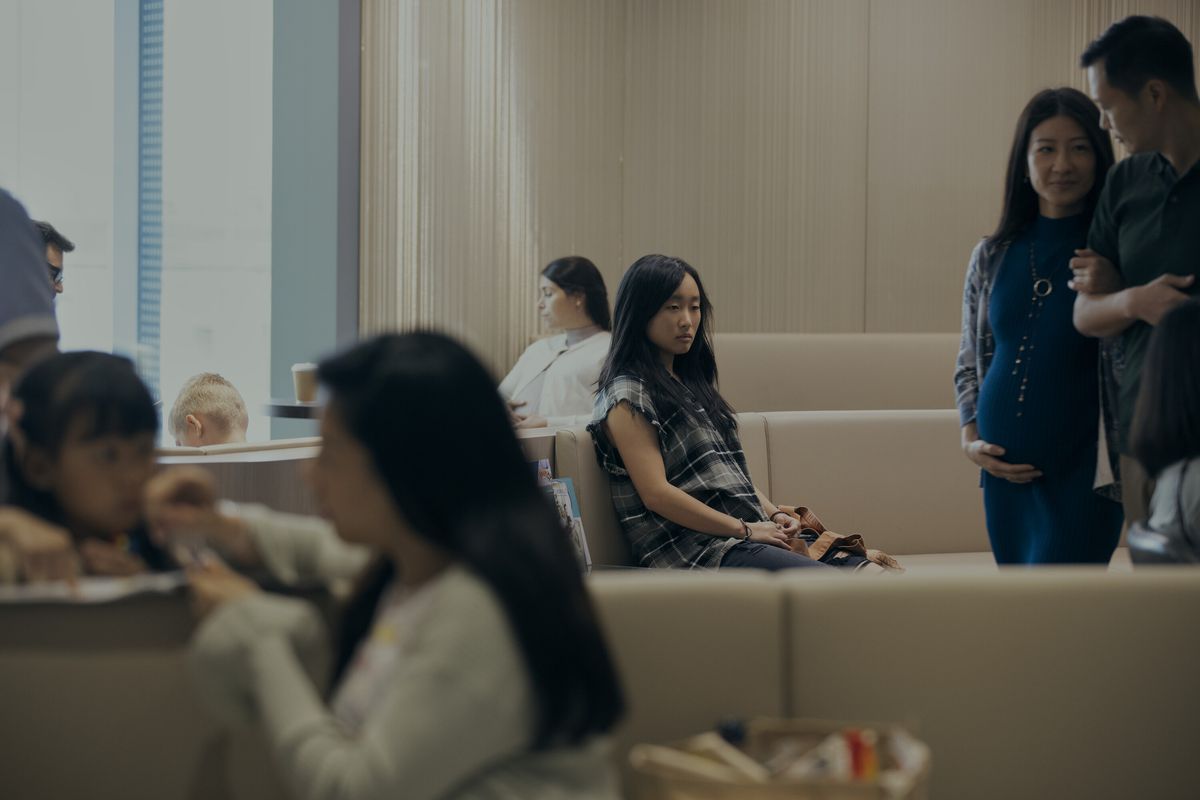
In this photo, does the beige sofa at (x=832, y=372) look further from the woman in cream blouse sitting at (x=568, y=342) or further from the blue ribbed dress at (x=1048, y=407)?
the blue ribbed dress at (x=1048, y=407)

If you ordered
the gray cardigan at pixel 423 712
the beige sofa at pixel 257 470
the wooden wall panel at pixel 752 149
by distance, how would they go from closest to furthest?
the gray cardigan at pixel 423 712 → the beige sofa at pixel 257 470 → the wooden wall panel at pixel 752 149

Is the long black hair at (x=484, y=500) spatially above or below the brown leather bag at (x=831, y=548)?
above

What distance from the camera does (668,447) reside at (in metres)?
3.25

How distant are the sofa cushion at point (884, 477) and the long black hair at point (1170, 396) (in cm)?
216

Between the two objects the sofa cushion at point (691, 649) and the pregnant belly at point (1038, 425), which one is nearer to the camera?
the sofa cushion at point (691, 649)

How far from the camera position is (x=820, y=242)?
20.6 feet

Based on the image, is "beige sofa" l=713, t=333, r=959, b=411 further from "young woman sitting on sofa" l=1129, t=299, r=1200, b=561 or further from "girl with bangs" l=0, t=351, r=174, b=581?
"girl with bangs" l=0, t=351, r=174, b=581

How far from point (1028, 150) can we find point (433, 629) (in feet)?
6.29

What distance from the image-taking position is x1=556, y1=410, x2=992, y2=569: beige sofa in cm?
411

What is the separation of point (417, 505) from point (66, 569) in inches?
17.1

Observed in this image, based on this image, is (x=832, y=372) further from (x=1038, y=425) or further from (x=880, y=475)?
(x=1038, y=425)

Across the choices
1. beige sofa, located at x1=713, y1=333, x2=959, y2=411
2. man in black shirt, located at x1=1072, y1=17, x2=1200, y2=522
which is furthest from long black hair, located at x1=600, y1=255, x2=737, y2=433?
beige sofa, located at x1=713, y1=333, x2=959, y2=411

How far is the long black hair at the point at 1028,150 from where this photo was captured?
8.45 feet

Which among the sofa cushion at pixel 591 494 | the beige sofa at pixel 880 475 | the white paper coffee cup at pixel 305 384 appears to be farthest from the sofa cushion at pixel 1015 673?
the white paper coffee cup at pixel 305 384
